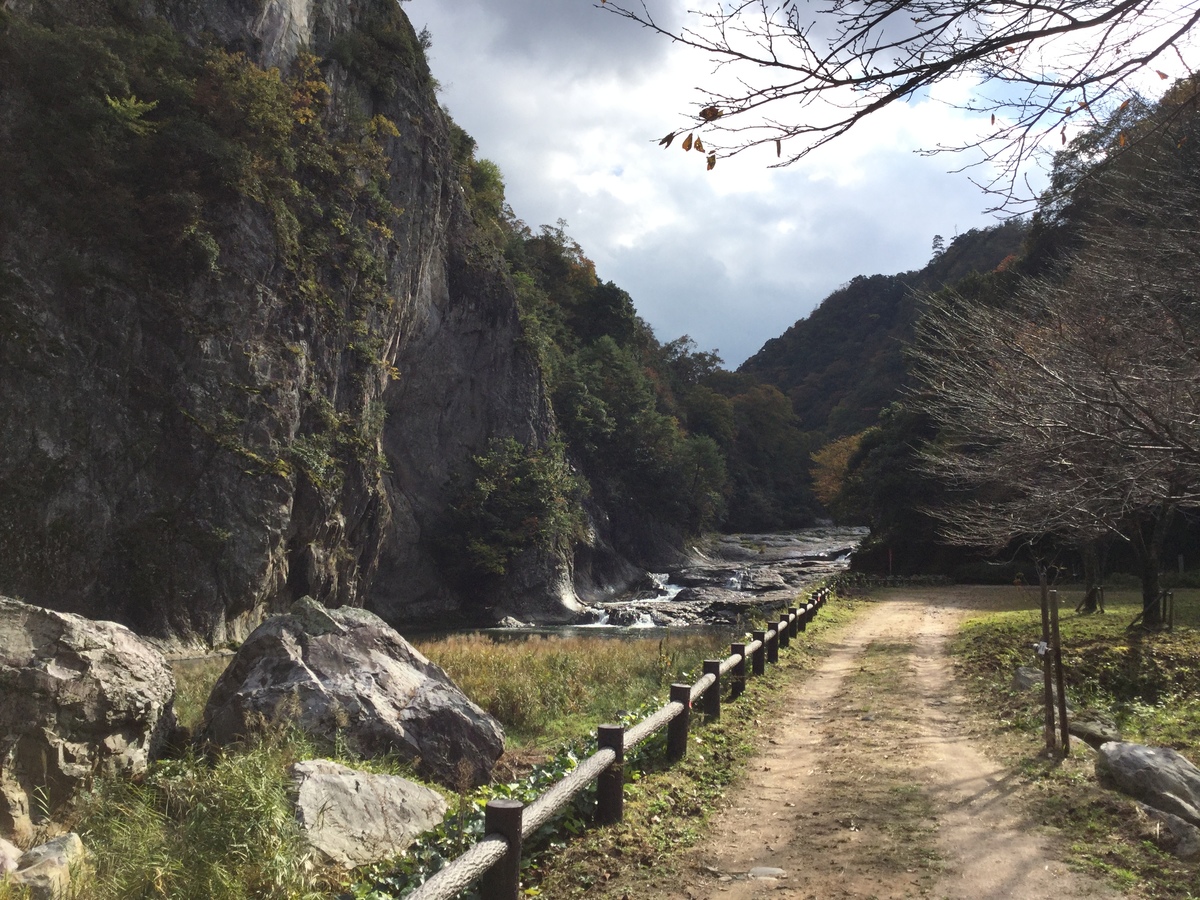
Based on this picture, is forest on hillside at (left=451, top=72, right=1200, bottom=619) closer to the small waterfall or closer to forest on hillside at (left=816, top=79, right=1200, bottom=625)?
forest on hillside at (left=816, top=79, right=1200, bottom=625)

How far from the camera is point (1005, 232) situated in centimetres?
6475

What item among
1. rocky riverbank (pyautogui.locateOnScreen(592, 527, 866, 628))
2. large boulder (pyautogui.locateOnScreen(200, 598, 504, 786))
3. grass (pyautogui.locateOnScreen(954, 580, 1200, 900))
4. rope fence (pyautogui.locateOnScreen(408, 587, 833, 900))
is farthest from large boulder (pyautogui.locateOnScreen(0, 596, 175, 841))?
rocky riverbank (pyautogui.locateOnScreen(592, 527, 866, 628))

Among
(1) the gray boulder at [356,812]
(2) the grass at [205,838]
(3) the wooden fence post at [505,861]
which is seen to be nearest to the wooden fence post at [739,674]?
(1) the gray boulder at [356,812]

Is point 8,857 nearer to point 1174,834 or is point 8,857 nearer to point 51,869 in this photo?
point 51,869

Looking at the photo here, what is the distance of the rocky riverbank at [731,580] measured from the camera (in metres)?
36.3

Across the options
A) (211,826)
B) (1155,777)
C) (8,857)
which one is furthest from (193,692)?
(1155,777)

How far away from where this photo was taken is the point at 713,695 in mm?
8844

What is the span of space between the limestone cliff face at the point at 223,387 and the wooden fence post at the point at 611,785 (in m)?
17.8

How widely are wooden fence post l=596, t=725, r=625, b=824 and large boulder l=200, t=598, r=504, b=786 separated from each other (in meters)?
2.30

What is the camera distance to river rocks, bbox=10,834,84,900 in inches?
169

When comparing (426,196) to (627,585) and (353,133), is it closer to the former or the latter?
(353,133)

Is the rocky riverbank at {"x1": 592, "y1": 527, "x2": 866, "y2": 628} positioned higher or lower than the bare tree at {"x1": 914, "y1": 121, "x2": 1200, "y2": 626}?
lower

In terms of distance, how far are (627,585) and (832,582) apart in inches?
821

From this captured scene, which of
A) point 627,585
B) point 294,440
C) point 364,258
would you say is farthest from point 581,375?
point 294,440
